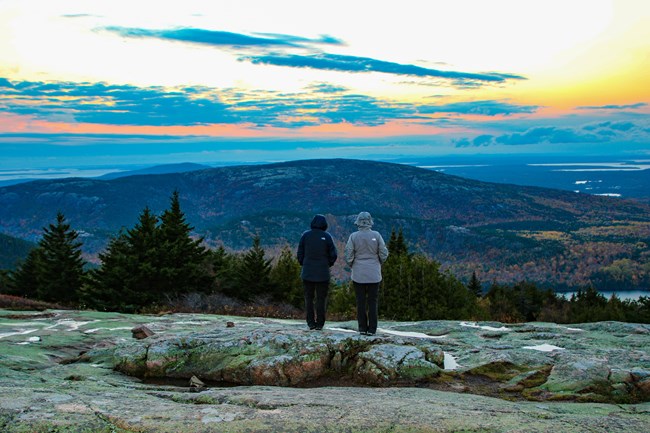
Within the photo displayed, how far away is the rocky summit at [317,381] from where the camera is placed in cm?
678

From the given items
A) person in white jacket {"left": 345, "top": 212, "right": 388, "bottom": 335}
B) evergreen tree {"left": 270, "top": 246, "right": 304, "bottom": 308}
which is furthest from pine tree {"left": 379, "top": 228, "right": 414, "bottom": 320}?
person in white jacket {"left": 345, "top": 212, "right": 388, "bottom": 335}

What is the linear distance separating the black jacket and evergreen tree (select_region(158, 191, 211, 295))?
2217 centimetres

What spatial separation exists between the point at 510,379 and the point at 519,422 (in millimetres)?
3423

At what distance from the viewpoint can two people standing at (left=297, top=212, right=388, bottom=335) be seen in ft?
39.7

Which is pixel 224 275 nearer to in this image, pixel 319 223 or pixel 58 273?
pixel 58 273

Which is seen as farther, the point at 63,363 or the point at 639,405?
the point at 63,363

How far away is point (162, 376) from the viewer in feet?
35.6

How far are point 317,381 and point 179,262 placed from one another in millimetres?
26576

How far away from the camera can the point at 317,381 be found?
10.4 metres

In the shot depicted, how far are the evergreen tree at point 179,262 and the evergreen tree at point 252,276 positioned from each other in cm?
278

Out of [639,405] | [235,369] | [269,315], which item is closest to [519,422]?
[639,405]

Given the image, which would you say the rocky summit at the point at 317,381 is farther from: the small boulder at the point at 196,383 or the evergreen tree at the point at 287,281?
the evergreen tree at the point at 287,281

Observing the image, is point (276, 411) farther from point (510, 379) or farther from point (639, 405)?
point (639, 405)

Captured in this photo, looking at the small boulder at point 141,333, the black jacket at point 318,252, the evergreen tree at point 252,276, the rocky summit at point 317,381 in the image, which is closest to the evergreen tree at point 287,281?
the evergreen tree at point 252,276
